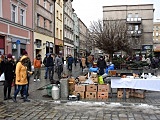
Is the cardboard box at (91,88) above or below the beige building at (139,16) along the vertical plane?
below

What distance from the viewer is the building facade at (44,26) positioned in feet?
97.7

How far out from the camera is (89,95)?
10.4m

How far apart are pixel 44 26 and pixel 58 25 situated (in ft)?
28.4

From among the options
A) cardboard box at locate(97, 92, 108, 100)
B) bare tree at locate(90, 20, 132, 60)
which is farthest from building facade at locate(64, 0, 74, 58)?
cardboard box at locate(97, 92, 108, 100)

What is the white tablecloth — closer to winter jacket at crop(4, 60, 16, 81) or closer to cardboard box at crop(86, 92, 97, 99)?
cardboard box at crop(86, 92, 97, 99)

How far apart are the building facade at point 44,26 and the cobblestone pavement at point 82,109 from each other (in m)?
20.0

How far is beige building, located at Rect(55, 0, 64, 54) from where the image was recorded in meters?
A: 41.3

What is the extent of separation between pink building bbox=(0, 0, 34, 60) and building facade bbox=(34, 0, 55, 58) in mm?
2057

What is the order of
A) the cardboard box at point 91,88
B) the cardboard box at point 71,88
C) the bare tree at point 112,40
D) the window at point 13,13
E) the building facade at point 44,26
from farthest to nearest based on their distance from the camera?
1. the building facade at point 44,26
2. the bare tree at point 112,40
3. the window at point 13,13
4. the cardboard box at point 71,88
5. the cardboard box at point 91,88

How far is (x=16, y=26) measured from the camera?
75.4 feet

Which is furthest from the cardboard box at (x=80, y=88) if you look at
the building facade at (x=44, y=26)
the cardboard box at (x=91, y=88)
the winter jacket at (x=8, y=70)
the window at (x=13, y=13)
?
the building facade at (x=44, y=26)

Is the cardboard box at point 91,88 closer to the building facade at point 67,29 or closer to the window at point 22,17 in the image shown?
the window at point 22,17

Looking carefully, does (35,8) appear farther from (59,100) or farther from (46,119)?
Result: (46,119)

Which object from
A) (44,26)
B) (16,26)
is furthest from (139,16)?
(16,26)
